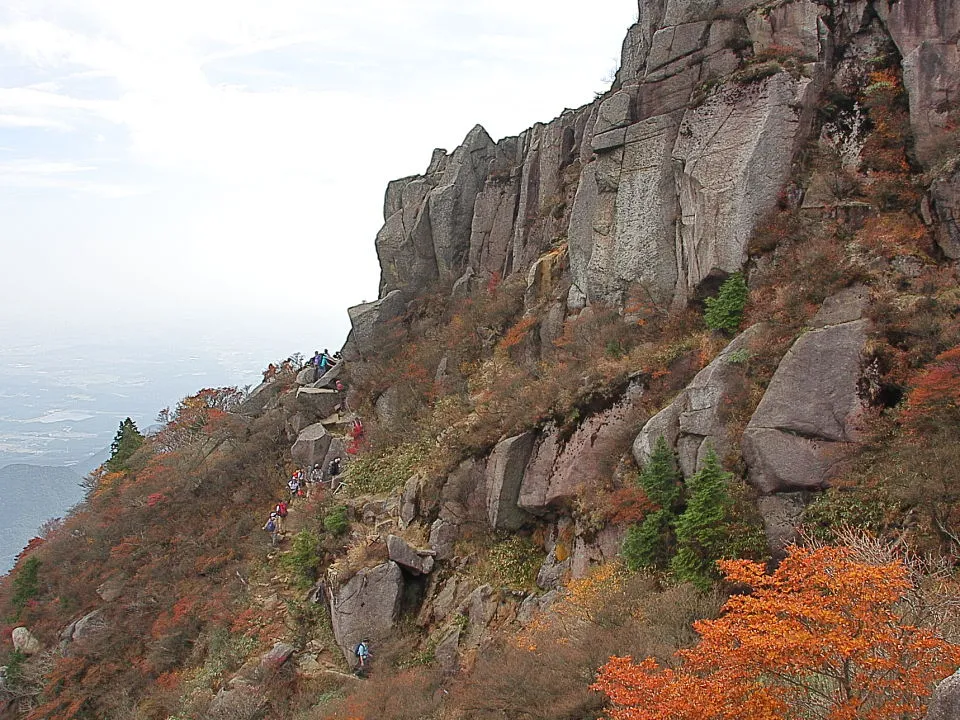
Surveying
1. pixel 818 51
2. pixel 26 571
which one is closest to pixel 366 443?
pixel 26 571

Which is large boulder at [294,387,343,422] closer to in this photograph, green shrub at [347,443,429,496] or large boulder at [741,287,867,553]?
green shrub at [347,443,429,496]

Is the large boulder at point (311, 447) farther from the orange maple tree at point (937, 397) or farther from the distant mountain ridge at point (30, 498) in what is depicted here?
the distant mountain ridge at point (30, 498)

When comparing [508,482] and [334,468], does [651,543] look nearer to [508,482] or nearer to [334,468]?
[508,482]

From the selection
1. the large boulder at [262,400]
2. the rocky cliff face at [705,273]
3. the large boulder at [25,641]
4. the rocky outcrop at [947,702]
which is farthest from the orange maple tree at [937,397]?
the large boulder at [25,641]

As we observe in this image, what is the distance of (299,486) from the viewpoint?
27672mm

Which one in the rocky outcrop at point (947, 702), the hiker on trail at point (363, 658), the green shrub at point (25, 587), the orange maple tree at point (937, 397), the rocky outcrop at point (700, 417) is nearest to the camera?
the rocky outcrop at point (947, 702)

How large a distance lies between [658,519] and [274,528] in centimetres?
1669

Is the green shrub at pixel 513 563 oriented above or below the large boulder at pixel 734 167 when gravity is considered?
below

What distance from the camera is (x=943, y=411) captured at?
462 inches

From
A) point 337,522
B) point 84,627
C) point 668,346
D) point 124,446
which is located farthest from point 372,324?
point 124,446

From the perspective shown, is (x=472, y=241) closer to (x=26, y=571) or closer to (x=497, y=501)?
(x=497, y=501)

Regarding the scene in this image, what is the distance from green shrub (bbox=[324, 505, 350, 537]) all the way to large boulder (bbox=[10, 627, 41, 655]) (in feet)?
47.6

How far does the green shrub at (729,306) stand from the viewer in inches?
678

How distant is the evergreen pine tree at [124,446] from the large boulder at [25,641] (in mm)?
12903
